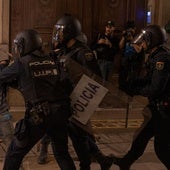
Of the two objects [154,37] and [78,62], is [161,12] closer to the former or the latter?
[154,37]

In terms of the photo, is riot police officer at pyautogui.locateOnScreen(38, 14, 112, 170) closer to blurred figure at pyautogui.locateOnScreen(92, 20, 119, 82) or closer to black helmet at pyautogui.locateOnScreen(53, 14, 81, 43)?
black helmet at pyautogui.locateOnScreen(53, 14, 81, 43)

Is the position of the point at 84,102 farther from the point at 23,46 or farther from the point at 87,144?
the point at 23,46

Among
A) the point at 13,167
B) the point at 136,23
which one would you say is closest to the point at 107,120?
the point at 136,23

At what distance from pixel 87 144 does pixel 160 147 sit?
781mm

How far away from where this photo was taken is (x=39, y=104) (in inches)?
183

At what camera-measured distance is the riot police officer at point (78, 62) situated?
5367mm

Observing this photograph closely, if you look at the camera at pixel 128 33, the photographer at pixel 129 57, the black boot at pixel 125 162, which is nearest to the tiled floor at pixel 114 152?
the black boot at pixel 125 162

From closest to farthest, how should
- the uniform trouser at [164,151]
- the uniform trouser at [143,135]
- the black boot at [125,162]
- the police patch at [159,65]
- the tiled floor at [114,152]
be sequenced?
the police patch at [159,65] → the uniform trouser at [164,151] → the uniform trouser at [143,135] → the black boot at [125,162] → the tiled floor at [114,152]

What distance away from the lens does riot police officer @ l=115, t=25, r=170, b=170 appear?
5.08 metres

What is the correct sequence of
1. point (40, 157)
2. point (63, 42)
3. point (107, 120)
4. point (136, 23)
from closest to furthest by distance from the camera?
1. point (63, 42)
2. point (40, 157)
3. point (107, 120)
4. point (136, 23)

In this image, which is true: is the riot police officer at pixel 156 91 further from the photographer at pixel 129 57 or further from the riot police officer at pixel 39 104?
the photographer at pixel 129 57

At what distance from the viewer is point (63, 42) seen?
5.58 metres

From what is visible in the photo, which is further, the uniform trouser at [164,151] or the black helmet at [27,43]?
the uniform trouser at [164,151]

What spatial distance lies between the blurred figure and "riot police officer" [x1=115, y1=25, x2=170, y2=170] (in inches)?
152
